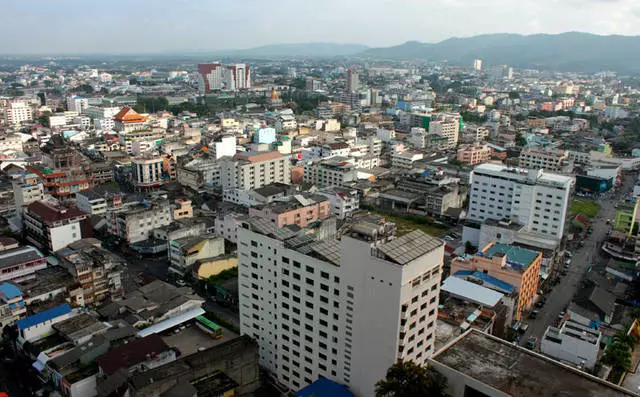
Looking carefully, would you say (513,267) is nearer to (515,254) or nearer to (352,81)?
(515,254)

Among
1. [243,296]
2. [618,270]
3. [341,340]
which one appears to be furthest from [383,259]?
[618,270]

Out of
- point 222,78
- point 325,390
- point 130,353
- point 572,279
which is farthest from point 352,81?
point 325,390

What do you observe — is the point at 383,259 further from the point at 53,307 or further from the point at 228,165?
the point at 228,165

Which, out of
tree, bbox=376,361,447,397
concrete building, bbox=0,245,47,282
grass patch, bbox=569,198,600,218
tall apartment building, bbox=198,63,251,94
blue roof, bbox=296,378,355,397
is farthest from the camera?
tall apartment building, bbox=198,63,251,94

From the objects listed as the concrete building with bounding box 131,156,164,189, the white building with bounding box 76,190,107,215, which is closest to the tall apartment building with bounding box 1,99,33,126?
the concrete building with bounding box 131,156,164,189

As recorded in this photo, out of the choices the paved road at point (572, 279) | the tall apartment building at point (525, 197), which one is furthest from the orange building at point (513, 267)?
the tall apartment building at point (525, 197)

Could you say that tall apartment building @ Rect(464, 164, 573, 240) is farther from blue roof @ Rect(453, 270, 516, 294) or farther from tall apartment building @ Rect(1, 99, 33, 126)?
tall apartment building @ Rect(1, 99, 33, 126)
